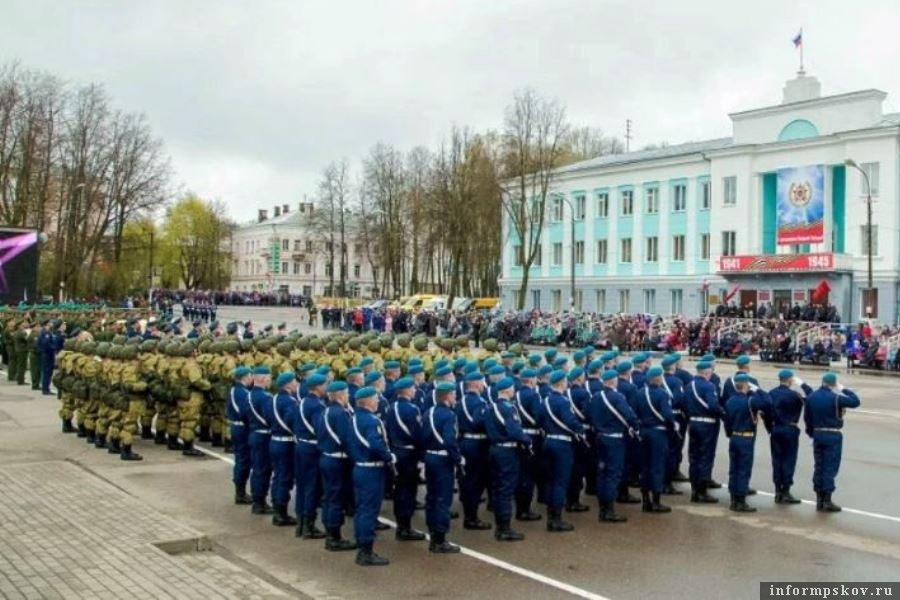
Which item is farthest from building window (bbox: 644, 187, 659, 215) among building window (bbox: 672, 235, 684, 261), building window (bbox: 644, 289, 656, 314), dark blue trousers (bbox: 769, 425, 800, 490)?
dark blue trousers (bbox: 769, 425, 800, 490)

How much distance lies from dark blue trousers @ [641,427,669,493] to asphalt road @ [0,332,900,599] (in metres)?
0.38

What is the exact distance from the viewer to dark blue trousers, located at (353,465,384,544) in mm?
8781

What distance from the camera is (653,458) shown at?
11.0 metres

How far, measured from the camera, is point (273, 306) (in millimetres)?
84938

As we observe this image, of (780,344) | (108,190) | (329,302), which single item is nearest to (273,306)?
(329,302)

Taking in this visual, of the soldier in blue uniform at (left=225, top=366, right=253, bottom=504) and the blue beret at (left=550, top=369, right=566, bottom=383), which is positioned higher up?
the blue beret at (left=550, top=369, right=566, bottom=383)

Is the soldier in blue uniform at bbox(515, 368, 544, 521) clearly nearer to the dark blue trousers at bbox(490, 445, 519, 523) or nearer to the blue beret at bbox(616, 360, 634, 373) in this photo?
the dark blue trousers at bbox(490, 445, 519, 523)

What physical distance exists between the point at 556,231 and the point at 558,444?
54.3 metres

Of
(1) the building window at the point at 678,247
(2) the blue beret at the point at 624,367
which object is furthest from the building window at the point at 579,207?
(2) the blue beret at the point at 624,367

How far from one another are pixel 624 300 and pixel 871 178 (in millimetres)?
16944

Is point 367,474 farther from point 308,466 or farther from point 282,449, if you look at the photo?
point 282,449

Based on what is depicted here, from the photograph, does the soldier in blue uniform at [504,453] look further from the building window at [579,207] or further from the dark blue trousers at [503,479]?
the building window at [579,207]

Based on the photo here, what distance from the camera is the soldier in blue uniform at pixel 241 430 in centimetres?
1118

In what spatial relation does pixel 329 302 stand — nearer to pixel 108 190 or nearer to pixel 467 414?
pixel 108 190
